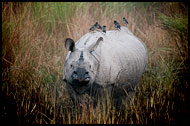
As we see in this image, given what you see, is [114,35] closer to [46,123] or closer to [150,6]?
[46,123]

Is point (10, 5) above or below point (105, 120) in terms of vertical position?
above

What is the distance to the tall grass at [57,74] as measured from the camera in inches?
183

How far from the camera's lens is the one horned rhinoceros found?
161 inches

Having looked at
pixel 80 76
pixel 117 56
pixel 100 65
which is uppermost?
pixel 117 56

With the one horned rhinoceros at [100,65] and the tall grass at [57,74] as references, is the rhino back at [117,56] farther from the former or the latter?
the tall grass at [57,74]

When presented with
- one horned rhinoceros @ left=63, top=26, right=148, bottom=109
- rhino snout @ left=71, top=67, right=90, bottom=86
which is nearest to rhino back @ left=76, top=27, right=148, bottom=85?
one horned rhinoceros @ left=63, top=26, right=148, bottom=109

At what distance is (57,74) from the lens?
6.06 m

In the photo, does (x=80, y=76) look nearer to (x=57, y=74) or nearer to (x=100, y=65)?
(x=100, y=65)

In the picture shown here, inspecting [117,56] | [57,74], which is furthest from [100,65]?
[57,74]

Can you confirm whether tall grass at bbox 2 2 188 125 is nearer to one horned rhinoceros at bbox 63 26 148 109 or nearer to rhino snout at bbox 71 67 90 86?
one horned rhinoceros at bbox 63 26 148 109

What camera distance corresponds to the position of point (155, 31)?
8047 mm

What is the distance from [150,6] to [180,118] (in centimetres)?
641

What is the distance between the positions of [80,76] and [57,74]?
2154 mm

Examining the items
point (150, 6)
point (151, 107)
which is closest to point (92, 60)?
point (151, 107)
